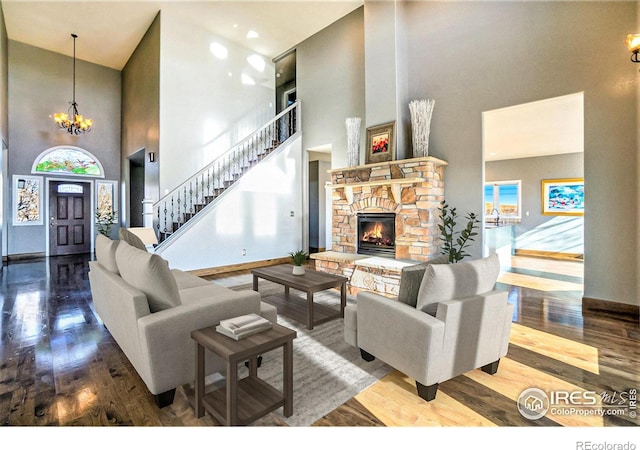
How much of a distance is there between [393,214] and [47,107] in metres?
9.17

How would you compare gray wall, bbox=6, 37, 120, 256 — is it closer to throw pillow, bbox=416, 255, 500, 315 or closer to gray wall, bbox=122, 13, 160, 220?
gray wall, bbox=122, 13, 160, 220

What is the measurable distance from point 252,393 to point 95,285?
7.50 ft

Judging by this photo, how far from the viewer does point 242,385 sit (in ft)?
6.57

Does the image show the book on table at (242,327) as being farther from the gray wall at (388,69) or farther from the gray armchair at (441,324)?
the gray wall at (388,69)

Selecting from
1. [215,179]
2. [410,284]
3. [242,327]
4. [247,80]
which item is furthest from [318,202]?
[242,327]

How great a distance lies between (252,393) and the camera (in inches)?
75.9

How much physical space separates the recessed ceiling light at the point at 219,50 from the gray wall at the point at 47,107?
322 centimetres

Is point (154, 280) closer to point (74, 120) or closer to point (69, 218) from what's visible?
point (74, 120)

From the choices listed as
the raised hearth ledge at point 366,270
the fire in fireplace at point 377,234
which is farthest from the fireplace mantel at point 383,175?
the raised hearth ledge at point 366,270

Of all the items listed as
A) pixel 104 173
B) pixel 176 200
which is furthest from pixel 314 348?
pixel 104 173

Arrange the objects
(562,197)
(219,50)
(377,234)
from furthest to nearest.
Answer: (562,197), (219,50), (377,234)

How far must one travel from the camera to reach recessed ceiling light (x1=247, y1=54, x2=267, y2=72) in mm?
8109

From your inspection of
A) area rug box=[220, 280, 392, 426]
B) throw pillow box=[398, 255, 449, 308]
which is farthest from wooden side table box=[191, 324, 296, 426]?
throw pillow box=[398, 255, 449, 308]

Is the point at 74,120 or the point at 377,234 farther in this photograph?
the point at 74,120
